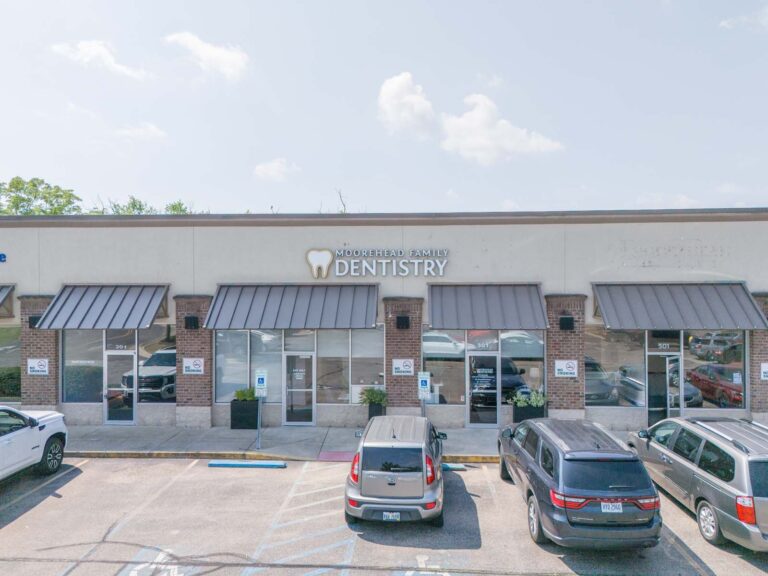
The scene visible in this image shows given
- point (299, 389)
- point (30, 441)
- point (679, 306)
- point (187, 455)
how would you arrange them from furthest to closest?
point (299, 389) → point (679, 306) → point (187, 455) → point (30, 441)

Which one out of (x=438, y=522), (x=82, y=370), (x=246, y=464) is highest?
(x=82, y=370)

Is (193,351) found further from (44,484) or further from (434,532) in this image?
(434,532)

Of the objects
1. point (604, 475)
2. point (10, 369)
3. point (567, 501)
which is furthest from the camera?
point (10, 369)

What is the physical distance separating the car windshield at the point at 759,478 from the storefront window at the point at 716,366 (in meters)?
7.89

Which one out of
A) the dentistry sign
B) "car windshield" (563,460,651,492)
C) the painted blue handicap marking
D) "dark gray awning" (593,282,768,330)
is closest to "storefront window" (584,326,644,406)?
"dark gray awning" (593,282,768,330)

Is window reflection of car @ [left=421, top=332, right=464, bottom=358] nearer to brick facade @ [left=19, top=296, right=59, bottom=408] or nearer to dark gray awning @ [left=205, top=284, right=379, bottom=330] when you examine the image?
dark gray awning @ [left=205, top=284, right=379, bottom=330]

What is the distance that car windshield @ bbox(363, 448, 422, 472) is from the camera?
8.12 m

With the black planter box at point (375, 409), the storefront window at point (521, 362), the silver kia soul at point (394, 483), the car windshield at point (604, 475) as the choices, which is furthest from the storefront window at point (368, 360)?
the car windshield at point (604, 475)

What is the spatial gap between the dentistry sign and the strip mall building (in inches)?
2.3

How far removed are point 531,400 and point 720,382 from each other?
18.4 feet

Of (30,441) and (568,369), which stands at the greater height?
(568,369)

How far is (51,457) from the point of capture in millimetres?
11242

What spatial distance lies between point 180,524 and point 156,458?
4221mm

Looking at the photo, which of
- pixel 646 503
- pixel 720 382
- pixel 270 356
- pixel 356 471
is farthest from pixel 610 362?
pixel 270 356
